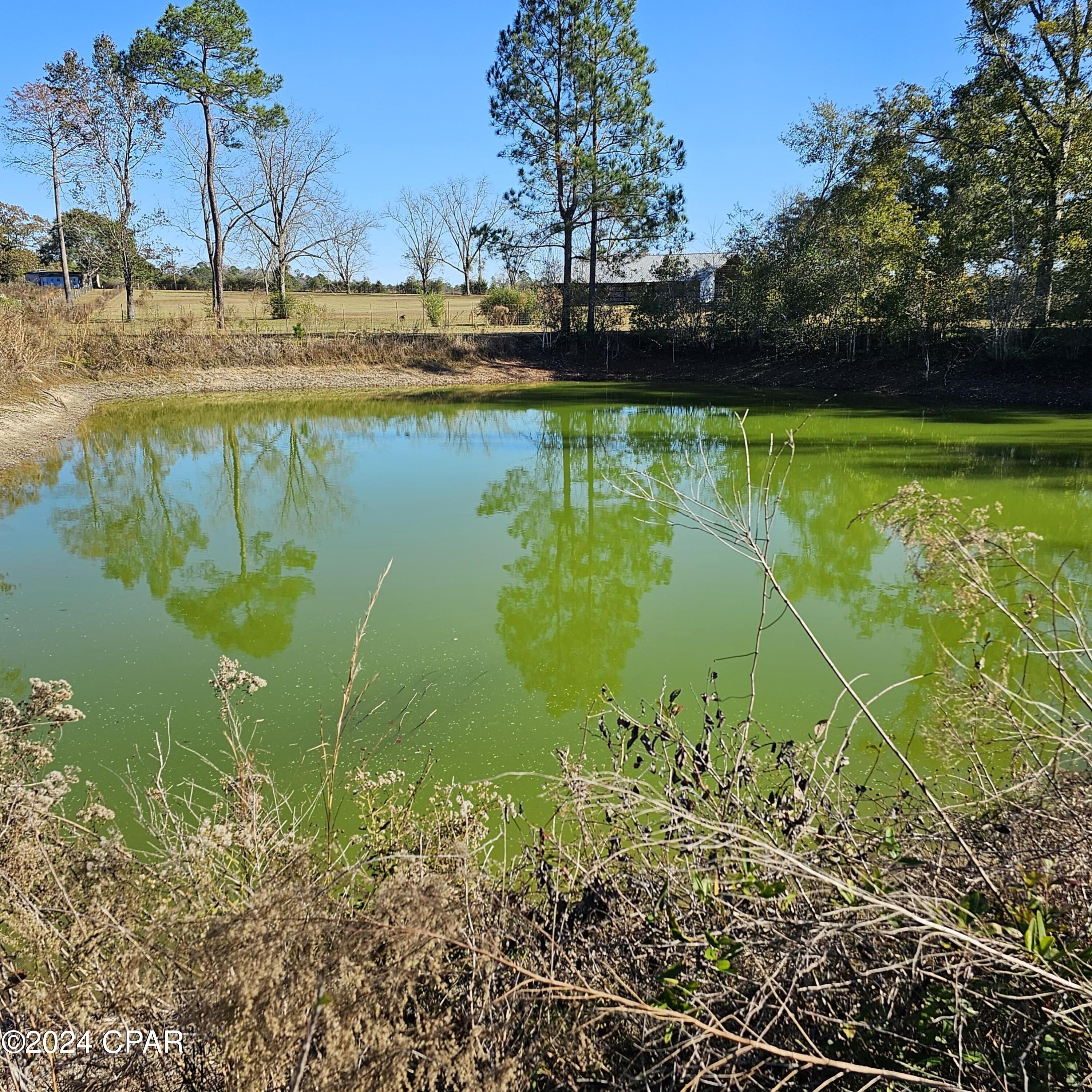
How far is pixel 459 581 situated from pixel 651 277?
21.7 m

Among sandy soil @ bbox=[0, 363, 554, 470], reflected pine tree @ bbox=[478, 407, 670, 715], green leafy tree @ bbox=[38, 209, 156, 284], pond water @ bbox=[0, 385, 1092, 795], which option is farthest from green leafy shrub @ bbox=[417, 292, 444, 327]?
reflected pine tree @ bbox=[478, 407, 670, 715]

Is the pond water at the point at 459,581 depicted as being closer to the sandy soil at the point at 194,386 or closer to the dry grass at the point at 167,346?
the sandy soil at the point at 194,386

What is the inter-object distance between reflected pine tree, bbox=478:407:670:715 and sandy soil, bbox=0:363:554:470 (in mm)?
7936

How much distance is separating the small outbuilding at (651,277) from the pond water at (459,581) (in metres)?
11.7

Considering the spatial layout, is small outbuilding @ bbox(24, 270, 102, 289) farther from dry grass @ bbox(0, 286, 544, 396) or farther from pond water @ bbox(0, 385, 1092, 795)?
pond water @ bbox(0, 385, 1092, 795)

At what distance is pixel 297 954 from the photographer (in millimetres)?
1330

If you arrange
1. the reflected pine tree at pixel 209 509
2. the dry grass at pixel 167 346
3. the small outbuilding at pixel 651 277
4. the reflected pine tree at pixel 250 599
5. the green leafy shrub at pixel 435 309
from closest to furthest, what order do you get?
the reflected pine tree at pixel 250 599, the reflected pine tree at pixel 209 509, the dry grass at pixel 167 346, the small outbuilding at pixel 651 277, the green leafy shrub at pixel 435 309

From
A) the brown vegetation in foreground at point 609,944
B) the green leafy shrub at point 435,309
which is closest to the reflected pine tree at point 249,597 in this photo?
the brown vegetation in foreground at point 609,944

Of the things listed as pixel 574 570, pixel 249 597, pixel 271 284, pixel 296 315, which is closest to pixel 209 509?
pixel 249 597

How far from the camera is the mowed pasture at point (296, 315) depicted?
24219 millimetres

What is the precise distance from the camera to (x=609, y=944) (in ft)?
5.32

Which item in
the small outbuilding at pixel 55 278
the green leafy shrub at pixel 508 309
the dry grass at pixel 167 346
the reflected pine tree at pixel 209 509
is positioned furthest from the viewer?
the small outbuilding at pixel 55 278

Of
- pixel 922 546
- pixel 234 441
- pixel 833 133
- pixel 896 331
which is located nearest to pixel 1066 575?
pixel 922 546

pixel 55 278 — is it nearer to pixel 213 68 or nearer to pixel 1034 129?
pixel 213 68
